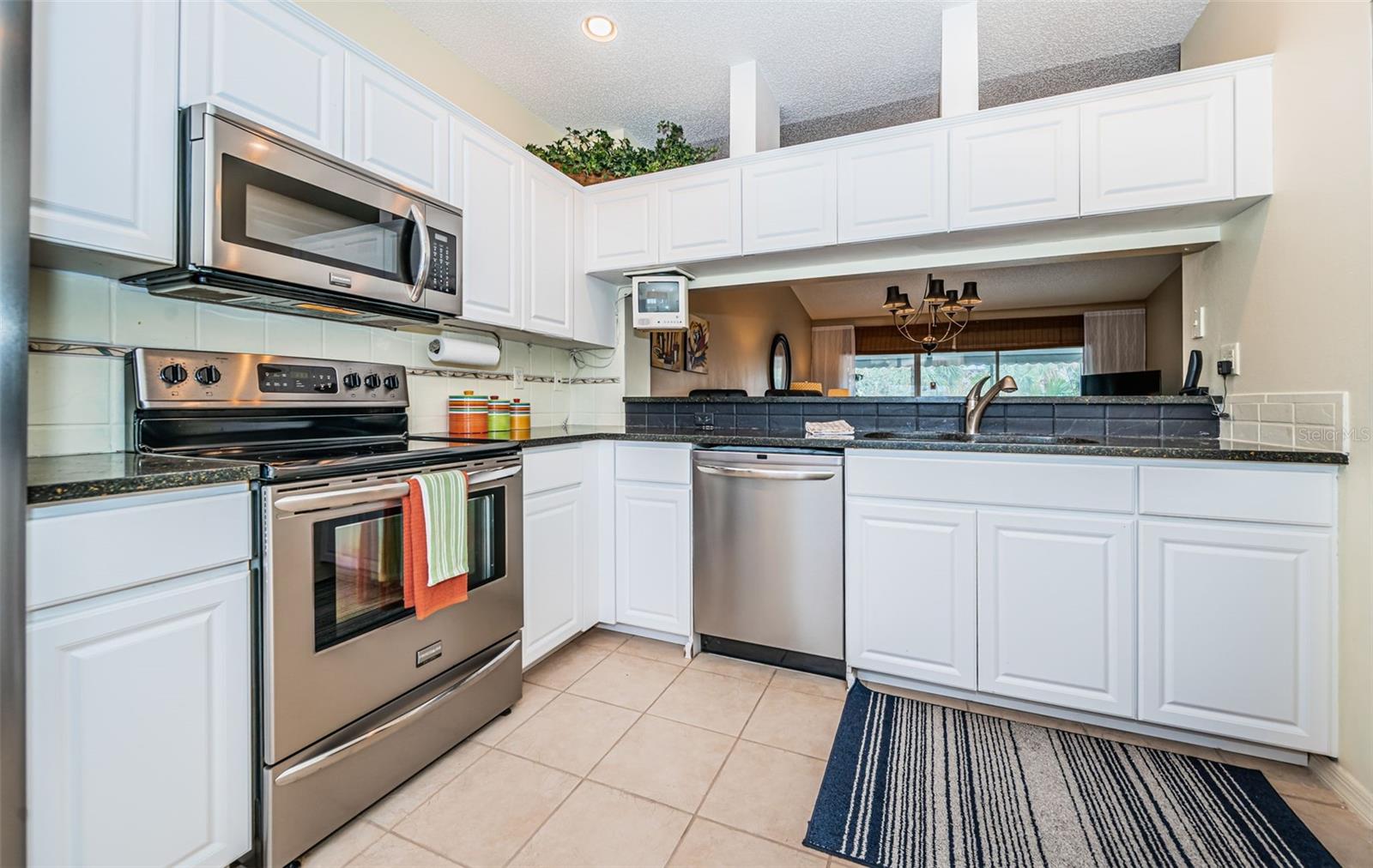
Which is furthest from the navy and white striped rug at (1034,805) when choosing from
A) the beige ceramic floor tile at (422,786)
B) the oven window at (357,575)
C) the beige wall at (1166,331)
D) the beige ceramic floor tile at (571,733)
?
the beige wall at (1166,331)

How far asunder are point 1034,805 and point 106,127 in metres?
2.69

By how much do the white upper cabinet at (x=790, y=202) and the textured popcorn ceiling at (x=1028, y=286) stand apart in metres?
2.38

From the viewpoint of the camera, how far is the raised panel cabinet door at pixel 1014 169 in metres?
2.01

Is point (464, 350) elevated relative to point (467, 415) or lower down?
elevated

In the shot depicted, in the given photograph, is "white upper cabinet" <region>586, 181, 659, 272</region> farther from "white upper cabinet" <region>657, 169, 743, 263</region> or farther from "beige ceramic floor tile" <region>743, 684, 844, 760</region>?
"beige ceramic floor tile" <region>743, 684, 844, 760</region>

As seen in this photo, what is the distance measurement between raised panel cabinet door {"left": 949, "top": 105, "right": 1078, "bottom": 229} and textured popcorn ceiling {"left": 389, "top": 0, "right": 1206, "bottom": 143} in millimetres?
591

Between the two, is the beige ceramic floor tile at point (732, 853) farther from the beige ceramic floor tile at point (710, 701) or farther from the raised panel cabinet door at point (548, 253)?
the raised panel cabinet door at point (548, 253)

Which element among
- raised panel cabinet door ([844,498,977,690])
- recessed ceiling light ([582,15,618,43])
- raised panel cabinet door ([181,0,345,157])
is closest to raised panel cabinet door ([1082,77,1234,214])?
raised panel cabinet door ([844,498,977,690])

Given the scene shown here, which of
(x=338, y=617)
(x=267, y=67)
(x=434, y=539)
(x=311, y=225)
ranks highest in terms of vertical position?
(x=267, y=67)

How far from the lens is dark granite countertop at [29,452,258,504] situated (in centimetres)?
93

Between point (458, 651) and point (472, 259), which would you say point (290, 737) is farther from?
point (472, 259)

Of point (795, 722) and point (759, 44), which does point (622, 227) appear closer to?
point (759, 44)

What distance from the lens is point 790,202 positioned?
2400 mm

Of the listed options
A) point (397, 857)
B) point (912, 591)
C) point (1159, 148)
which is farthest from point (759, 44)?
point (397, 857)
